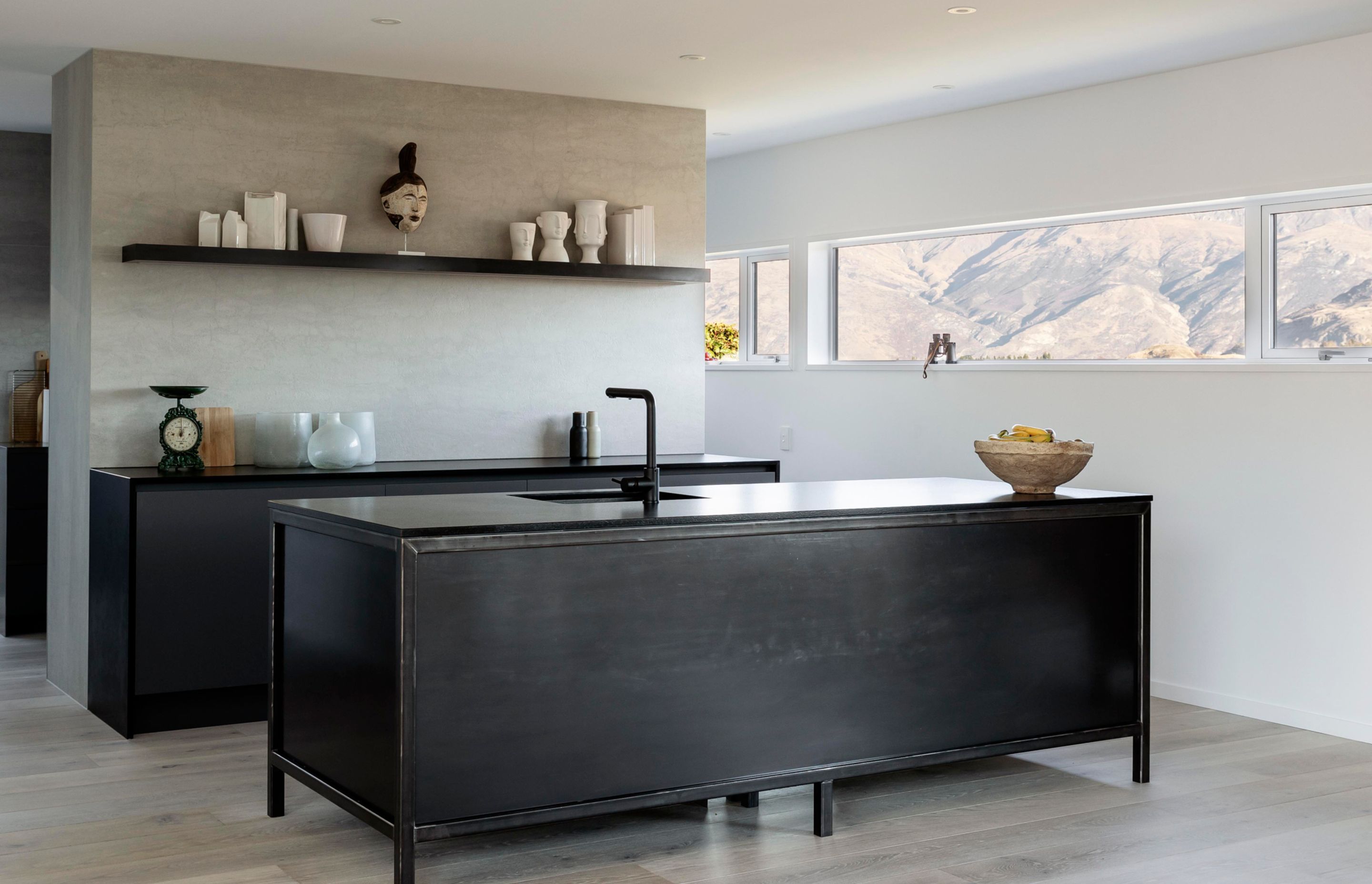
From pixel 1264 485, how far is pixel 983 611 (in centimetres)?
181

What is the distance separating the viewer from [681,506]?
3.33 metres

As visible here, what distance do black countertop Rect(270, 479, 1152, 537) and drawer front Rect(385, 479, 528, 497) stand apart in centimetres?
112

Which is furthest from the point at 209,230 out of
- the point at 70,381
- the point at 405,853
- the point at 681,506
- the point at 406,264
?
the point at 405,853

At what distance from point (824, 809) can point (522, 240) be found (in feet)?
9.16

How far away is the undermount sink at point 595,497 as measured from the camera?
363 cm

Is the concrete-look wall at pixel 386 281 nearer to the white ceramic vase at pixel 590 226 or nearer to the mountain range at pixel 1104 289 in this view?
the white ceramic vase at pixel 590 226


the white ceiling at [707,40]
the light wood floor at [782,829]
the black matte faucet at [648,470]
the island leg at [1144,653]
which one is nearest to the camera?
the light wood floor at [782,829]

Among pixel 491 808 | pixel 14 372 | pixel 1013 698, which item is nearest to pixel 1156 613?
pixel 1013 698

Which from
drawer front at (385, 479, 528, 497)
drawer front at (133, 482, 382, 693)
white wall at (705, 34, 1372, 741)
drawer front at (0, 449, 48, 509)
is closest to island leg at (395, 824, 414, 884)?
drawer front at (133, 482, 382, 693)

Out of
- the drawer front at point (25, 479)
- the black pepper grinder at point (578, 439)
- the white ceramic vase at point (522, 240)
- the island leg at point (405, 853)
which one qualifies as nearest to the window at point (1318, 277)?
the black pepper grinder at point (578, 439)

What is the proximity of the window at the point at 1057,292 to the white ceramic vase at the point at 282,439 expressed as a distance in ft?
9.57

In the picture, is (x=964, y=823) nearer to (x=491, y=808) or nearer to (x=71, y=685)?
(x=491, y=808)

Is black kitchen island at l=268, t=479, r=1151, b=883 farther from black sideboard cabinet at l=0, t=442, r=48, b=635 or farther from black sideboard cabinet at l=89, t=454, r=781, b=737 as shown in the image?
black sideboard cabinet at l=0, t=442, r=48, b=635

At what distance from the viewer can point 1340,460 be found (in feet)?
15.1
